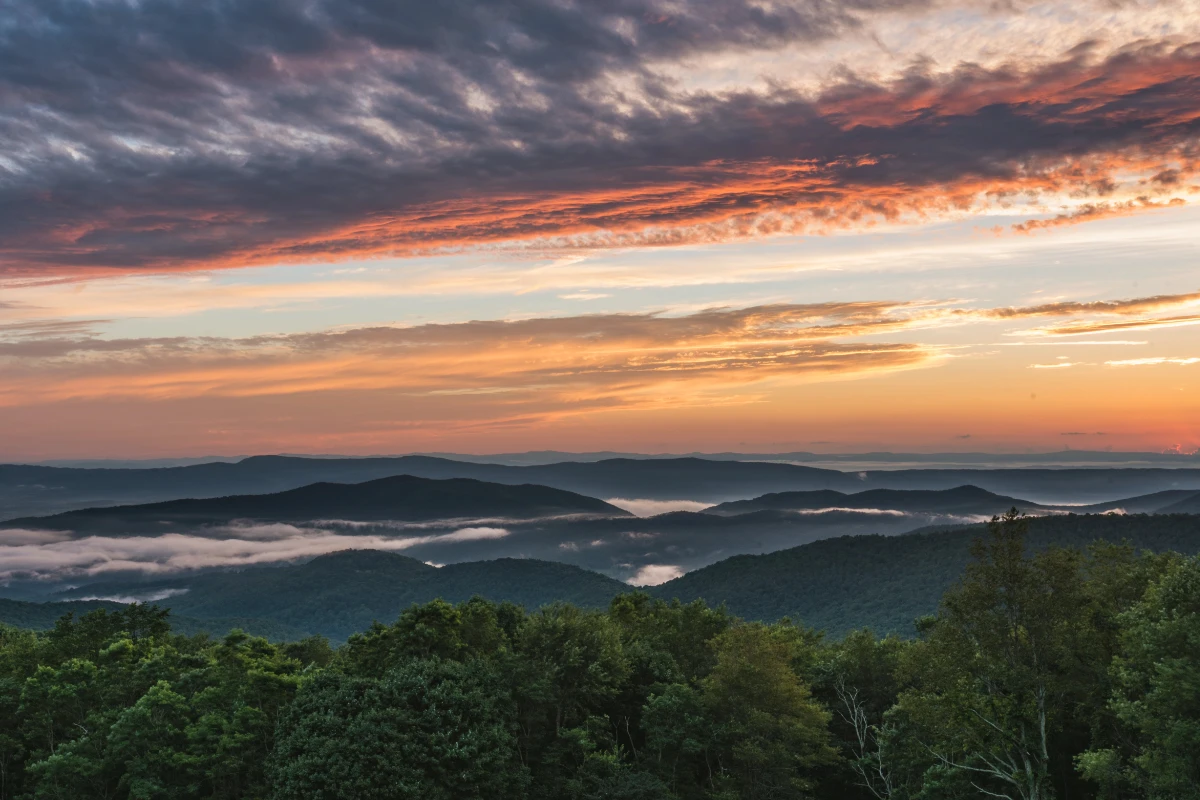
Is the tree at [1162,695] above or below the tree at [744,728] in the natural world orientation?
above

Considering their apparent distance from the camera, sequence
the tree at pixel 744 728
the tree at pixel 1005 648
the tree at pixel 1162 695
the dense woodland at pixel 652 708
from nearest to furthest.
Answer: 1. the tree at pixel 1162 695
2. the tree at pixel 1005 648
3. the dense woodland at pixel 652 708
4. the tree at pixel 744 728

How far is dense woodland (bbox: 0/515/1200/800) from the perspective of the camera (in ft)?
141

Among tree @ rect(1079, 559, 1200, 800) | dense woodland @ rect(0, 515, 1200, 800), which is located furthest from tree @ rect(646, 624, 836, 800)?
tree @ rect(1079, 559, 1200, 800)

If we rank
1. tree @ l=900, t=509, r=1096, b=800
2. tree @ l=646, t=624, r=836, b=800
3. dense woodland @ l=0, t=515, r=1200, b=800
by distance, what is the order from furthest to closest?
1. tree @ l=646, t=624, r=836, b=800
2. dense woodland @ l=0, t=515, r=1200, b=800
3. tree @ l=900, t=509, r=1096, b=800

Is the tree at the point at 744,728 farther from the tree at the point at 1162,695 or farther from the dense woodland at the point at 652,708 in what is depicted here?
the tree at the point at 1162,695

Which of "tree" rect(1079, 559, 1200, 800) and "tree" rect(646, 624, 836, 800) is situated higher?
"tree" rect(1079, 559, 1200, 800)

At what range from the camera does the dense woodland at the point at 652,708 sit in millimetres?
43031

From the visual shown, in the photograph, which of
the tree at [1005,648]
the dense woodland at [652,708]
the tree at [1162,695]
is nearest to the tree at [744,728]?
the dense woodland at [652,708]

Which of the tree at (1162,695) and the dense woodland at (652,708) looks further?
the dense woodland at (652,708)

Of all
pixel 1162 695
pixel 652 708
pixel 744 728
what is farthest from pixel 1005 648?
pixel 652 708

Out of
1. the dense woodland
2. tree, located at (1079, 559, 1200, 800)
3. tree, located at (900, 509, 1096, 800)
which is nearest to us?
tree, located at (1079, 559, 1200, 800)

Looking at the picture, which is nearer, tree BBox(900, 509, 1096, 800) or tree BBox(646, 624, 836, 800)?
tree BBox(900, 509, 1096, 800)

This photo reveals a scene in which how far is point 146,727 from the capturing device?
59.6 m

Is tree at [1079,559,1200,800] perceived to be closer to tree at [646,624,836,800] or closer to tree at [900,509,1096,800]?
tree at [900,509,1096,800]
